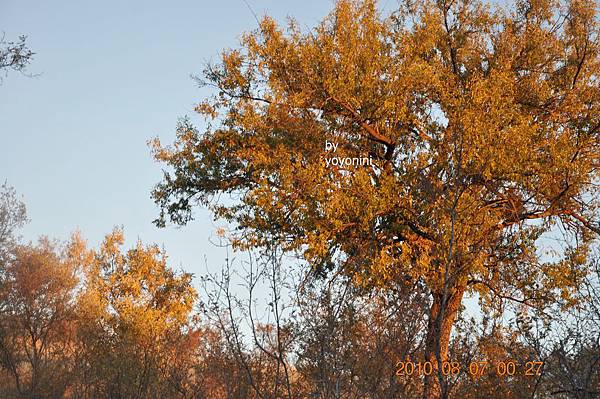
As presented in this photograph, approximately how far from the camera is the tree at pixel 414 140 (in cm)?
1509

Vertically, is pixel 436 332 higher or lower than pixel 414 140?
lower

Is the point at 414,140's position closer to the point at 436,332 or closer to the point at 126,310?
the point at 436,332

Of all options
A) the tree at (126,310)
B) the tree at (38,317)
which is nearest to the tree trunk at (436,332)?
the tree at (126,310)

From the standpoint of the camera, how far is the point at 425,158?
15938 mm

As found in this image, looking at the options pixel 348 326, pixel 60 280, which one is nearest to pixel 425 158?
pixel 348 326

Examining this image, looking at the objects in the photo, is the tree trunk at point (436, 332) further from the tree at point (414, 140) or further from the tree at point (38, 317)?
the tree at point (38, 317)

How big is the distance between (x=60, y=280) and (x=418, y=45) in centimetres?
2457
